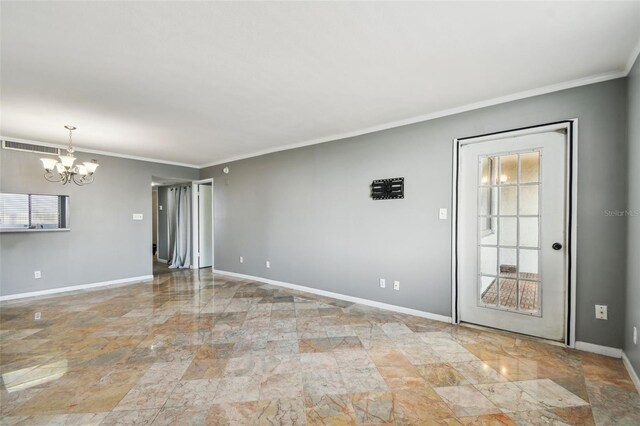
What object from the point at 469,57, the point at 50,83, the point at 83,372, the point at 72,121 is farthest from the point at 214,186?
the point at 469,57

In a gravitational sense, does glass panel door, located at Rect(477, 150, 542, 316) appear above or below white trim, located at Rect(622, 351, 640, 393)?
above

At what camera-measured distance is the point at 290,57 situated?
2.24 metres

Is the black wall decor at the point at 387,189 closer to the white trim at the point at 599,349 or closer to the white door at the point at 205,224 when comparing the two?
the white trim at the point at 599,349

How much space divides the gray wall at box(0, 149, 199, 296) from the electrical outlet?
6.86 metres

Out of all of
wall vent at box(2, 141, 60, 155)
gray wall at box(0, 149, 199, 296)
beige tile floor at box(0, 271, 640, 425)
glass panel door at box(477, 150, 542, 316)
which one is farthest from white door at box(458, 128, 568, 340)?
wall vent at box(2, 141, 60, 155)

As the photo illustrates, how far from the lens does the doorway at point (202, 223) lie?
6918 millimetres

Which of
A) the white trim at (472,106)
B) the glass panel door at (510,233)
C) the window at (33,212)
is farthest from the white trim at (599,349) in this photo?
the window at (33,212)

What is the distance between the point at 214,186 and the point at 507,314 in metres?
5.76

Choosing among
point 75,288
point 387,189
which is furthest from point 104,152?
point 387,189

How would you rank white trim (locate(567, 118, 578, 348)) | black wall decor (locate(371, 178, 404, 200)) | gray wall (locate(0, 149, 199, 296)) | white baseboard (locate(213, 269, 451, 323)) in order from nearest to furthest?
1. white trim (locate(567, 118, 578, 348))
2. white baseboard (locate(213, 269, 451, 323))
3. black wall decor (locate(371, 178, 404, 200))
4. gray wall (locate(0, 149, 199, 296))

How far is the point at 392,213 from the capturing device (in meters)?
3.83

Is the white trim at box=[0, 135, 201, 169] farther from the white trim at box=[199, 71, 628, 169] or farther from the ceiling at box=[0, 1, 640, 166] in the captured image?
the white trim at box=[199, 71, 628, 169]

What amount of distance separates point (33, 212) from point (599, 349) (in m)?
7.47

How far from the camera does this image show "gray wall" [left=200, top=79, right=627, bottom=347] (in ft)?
8.34
